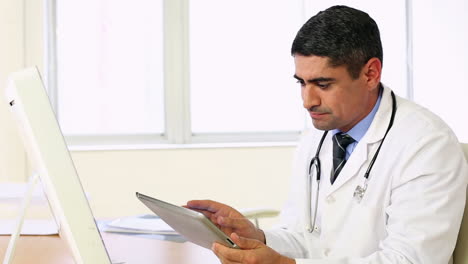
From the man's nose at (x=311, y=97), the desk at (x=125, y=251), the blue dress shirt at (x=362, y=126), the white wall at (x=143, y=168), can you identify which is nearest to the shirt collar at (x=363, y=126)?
the blue dress shirt at (x=362, y=126)

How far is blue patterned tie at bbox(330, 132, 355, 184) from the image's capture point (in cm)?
154

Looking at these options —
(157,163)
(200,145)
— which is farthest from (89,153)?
(200,145)

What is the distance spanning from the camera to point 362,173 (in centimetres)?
146

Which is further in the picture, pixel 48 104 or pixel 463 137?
pixel 463 137

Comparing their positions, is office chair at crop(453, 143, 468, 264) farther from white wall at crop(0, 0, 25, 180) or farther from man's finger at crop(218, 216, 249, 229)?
white wall at crop(0, 0, 25, 180)

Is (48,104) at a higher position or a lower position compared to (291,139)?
higher

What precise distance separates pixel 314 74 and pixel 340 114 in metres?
0.12

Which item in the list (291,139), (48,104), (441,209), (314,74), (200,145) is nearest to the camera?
(48,104)

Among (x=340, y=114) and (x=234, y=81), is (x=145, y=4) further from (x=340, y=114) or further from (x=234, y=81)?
(x=340, y=114)

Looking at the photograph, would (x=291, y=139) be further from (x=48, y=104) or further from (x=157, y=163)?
(x=48, y=104)

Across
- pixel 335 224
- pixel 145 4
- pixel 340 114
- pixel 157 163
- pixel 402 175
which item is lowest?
pixel 157 163

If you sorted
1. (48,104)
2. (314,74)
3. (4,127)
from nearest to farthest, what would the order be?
(48,104), (314,74), (4,127)

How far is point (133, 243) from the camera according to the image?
1.66 metres

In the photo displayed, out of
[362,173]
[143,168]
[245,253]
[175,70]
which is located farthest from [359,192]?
[175,70]
